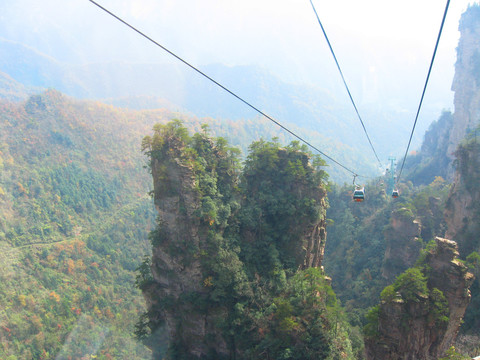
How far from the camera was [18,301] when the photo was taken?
57188 millimetres

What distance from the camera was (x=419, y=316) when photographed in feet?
64.3

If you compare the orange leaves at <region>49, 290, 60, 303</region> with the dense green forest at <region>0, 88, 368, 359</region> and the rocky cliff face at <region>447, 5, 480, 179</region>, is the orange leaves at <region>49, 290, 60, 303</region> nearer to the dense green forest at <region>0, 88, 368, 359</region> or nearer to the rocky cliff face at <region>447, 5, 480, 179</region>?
the dense green forest at <region>0, 88, 368, 359</region>

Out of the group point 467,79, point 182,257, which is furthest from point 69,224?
point 467,79

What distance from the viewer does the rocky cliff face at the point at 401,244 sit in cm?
4147

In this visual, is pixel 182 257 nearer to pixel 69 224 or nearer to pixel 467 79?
pixel 69 224

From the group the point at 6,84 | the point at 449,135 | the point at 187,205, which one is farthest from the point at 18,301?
the point at 6,84

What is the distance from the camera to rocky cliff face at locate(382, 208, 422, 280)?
4147 centimetres

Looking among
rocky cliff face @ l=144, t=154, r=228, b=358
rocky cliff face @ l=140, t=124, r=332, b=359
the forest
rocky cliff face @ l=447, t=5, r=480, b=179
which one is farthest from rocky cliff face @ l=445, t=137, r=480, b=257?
rocky cliff face @ l=447, t=5, r=480, b=179

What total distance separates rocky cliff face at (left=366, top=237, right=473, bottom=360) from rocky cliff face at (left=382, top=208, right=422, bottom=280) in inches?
851

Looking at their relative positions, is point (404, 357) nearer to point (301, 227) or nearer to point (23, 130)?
point (301, 227)

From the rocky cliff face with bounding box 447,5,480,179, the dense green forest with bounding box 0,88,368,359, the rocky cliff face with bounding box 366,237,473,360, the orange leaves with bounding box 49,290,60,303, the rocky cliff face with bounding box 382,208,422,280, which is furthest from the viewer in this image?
the rocky cliff face with bounding box 447,5,480,179

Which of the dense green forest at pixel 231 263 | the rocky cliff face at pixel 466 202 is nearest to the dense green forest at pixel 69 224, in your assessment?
the dense green forest at pixel 231 263

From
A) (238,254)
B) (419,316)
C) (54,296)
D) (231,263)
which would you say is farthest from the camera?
(54,296)

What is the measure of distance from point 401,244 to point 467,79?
48.1 m
